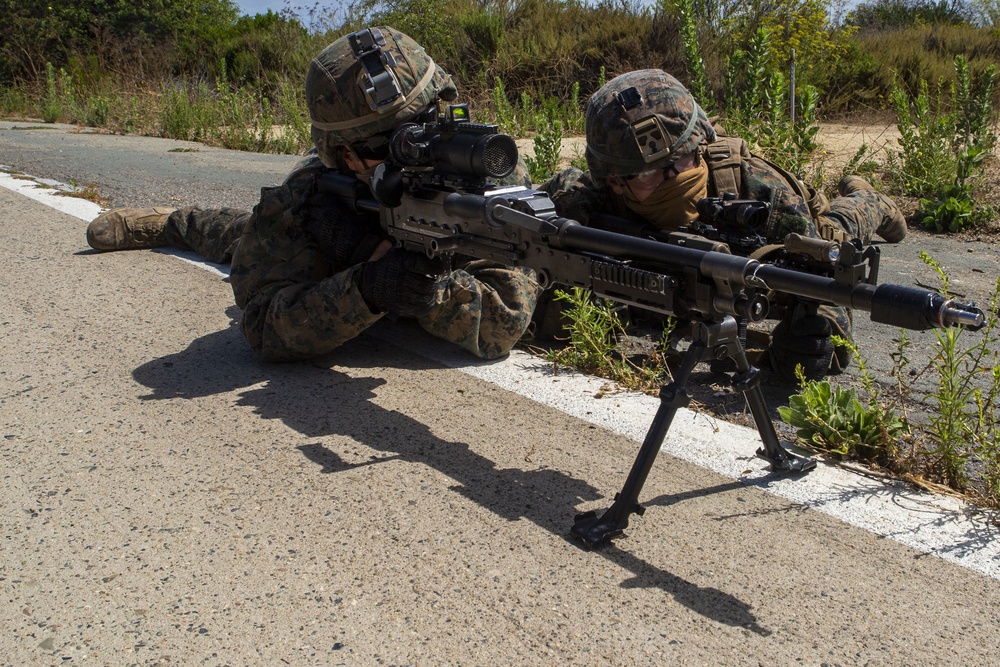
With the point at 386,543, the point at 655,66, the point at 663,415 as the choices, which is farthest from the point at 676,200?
the point at 655,66

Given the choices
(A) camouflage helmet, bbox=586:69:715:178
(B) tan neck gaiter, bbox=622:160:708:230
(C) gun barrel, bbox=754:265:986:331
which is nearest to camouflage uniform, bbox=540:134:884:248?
(B) tan neck gaiter, bbox=622:160:708:230

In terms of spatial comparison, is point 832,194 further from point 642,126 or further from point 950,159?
point 642,126

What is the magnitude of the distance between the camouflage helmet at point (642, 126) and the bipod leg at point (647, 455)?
4.00 feet

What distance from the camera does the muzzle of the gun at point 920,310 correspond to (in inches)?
77.6

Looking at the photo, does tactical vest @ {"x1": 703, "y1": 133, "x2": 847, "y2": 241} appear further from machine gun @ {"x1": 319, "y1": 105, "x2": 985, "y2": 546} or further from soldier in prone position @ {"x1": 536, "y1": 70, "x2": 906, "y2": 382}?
machine gun @ {"x1": 319, "y1": 105, "x2": 985, "y2": 546}

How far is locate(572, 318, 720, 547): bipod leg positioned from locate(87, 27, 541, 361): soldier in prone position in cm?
112

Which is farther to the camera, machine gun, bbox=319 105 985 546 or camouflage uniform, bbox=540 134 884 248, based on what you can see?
camouflage uniform, bbox=540 134 884 248

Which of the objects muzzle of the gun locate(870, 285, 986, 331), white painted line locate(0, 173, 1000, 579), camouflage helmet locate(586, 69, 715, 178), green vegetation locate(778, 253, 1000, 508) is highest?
camouflage helmet locate(586, 69, 715, 178)

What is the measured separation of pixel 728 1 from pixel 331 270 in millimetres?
11193

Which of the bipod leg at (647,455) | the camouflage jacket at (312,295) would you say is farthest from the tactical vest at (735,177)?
the bipod leg at (647,455)

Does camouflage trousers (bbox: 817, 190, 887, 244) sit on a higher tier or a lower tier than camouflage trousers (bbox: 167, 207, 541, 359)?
higher

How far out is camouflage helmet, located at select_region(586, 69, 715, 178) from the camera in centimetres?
358

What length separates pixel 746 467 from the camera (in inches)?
120

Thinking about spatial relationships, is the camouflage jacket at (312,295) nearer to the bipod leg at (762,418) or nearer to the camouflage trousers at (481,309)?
the camouflage trousers at (481,309)
